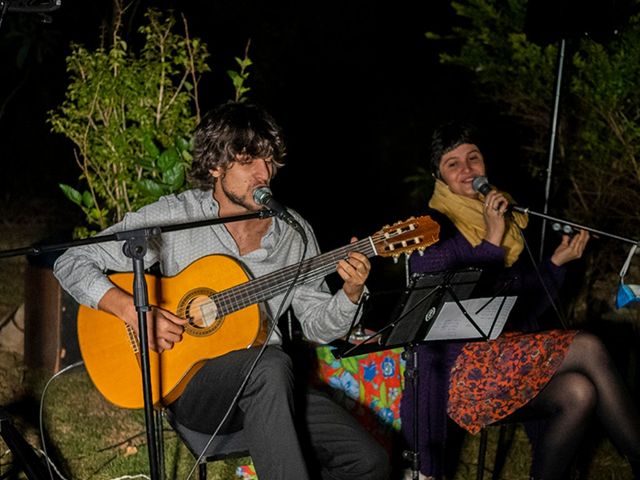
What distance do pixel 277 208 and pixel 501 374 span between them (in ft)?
4.01

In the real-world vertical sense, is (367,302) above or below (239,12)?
below

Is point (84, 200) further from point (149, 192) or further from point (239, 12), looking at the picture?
point (239, 12)

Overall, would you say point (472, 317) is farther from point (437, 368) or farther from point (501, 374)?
point (437, 368)

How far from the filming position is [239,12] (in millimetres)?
8719

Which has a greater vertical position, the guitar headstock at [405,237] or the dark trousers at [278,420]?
the guitar headstock at [405,237]

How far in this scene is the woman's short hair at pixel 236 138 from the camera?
285 centimetres

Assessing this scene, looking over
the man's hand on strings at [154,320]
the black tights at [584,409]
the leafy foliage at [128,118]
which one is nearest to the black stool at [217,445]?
the man's hand on strings at [154,320]

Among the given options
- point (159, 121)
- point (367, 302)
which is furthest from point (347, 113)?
point (367, 302)

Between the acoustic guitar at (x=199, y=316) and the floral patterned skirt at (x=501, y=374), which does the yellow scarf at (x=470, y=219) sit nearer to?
the floral patterned skirt at (x=501, y=374)

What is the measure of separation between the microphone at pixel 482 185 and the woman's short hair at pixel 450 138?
23 cm

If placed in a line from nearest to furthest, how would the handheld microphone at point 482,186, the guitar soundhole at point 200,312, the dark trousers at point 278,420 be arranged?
the dark trousers at point 278,420, the guitar soundhole at point 200,312, the handheld microphone at point 482,186

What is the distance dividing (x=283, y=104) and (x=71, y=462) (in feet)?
20.9

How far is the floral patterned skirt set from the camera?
9.70ft

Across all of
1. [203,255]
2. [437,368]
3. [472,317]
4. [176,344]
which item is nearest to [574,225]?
[472,317]
